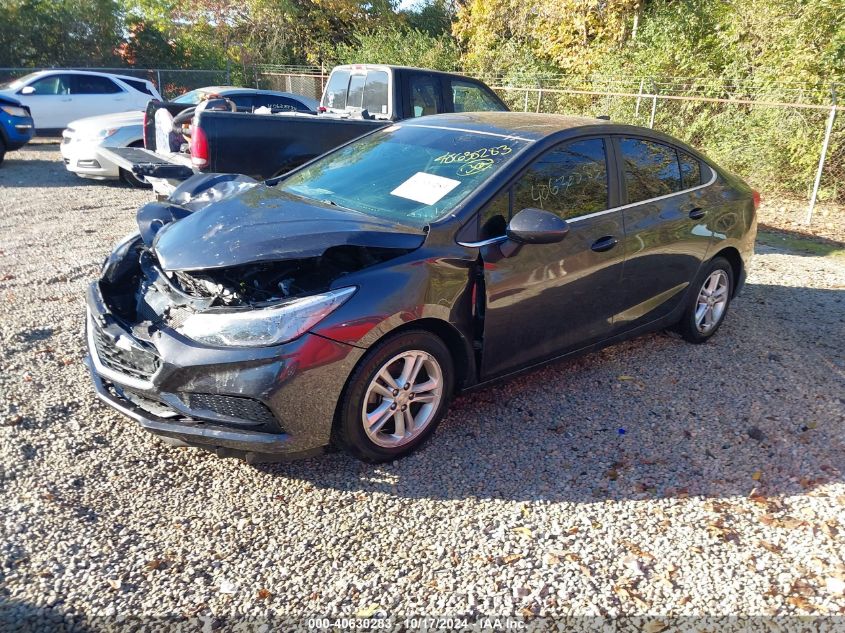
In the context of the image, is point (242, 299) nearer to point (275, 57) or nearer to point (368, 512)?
point (368, 512)

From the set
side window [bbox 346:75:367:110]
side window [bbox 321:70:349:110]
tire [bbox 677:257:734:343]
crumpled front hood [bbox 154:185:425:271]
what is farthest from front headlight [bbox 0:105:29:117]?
tire [bbox 677:257:734:343]

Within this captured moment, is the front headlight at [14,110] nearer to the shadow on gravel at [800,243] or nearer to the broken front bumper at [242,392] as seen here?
the broken front bumper at [242,392]

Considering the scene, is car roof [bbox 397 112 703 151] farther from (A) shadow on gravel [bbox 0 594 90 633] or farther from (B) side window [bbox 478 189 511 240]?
(A) shadow on gravel [bbox 0 594 90 633]

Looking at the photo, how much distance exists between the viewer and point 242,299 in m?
3.29

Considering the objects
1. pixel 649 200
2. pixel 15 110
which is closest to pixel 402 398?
pixel 649 200

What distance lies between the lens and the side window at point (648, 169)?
4551mm

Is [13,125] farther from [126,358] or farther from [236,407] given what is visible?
[236,407]

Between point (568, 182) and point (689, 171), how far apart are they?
56.1 inches

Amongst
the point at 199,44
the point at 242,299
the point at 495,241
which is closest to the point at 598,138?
the point at 495,241

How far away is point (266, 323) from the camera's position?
9.99 feet

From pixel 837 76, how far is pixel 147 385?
1190 cm

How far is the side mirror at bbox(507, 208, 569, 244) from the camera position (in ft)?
11.7

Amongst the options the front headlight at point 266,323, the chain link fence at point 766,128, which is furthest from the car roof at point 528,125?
the chain link fence at point 766,128

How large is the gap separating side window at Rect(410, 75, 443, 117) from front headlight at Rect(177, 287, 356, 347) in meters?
6.38
